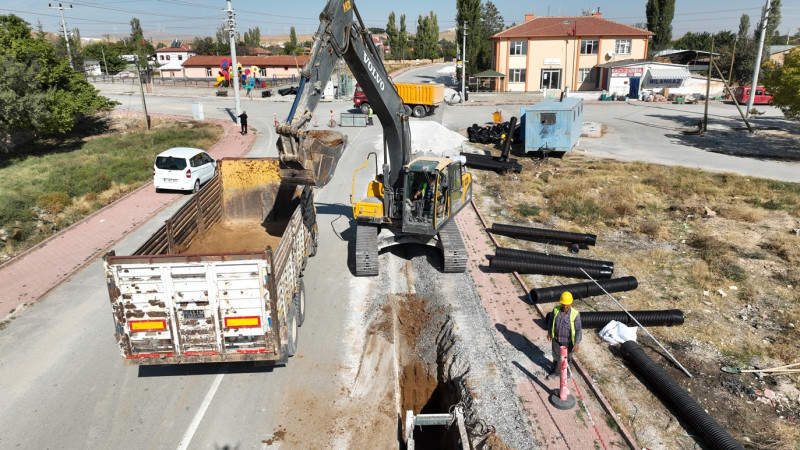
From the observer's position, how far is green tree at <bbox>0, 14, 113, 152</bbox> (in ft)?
79.0

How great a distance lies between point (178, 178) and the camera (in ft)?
61.2

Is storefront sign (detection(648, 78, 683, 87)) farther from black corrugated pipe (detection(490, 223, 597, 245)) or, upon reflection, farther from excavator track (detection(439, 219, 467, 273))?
excavator track (detection(439, 219, 467, 273))

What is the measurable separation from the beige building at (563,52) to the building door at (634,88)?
14.7 feet

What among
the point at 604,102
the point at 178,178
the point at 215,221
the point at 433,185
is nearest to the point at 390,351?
the point at 433,185

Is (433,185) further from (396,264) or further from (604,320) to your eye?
(604,320)

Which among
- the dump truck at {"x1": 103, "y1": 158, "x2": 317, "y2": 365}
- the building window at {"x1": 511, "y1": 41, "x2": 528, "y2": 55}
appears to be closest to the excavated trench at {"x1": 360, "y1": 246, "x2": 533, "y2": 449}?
the dump truck at {"x1": 103, "y1": 158, "x2": 317, "y2": 365}

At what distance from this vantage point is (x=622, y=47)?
51500 millimetres

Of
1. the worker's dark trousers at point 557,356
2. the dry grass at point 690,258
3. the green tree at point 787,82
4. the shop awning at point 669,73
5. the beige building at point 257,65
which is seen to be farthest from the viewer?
the beige building at point 257,65

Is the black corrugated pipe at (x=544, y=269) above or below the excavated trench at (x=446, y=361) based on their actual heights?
above

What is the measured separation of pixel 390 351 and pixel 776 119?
129 ft

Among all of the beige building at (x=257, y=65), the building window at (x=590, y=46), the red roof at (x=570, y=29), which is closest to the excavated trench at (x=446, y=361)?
the red roof at (x=570, y=29)

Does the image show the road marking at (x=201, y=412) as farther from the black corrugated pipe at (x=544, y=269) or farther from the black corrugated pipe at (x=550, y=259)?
the black corrugated pipe at (x=550, y=259)

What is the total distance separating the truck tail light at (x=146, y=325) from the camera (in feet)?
23.7

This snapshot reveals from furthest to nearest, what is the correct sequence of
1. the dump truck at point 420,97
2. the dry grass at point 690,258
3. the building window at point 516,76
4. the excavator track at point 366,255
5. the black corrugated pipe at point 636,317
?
the building window at point 516,76 < the dump truck at point 420,97 < the excavator track at point 366,255 < the black corrugated pipe at point 636,317 < the dry grass at point 690,258
